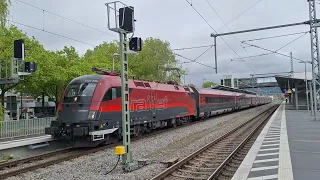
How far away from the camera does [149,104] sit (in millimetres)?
17641

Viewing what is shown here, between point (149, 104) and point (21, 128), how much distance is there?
7289mm

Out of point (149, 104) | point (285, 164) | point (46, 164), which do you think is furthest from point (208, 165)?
point (149, 104)

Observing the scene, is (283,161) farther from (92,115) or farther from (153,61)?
(153,61)

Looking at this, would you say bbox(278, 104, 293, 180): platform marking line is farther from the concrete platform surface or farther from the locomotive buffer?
the locomotive buffer

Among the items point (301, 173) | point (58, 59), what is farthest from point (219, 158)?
point (58, 59)

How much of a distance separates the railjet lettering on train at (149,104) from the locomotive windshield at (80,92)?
106 inches

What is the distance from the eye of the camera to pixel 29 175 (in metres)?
9.26

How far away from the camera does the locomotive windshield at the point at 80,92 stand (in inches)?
520

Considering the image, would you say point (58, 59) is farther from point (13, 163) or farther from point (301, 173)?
point (301, 173)

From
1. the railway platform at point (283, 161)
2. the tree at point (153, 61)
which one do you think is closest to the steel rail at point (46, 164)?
the railway platform at point (283, 161)

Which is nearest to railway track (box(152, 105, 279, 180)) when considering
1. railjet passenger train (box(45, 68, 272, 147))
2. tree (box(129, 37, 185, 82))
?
railjet passenger train (box(45, 68, 272, 147))

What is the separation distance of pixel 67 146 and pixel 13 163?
4.18 meters

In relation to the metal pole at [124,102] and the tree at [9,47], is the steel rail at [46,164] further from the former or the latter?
the tree at [9,47]

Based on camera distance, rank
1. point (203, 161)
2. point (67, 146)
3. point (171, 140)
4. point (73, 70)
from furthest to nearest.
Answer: point (73, 70), point (171, 140), point (67, 146), point (203, 161)
